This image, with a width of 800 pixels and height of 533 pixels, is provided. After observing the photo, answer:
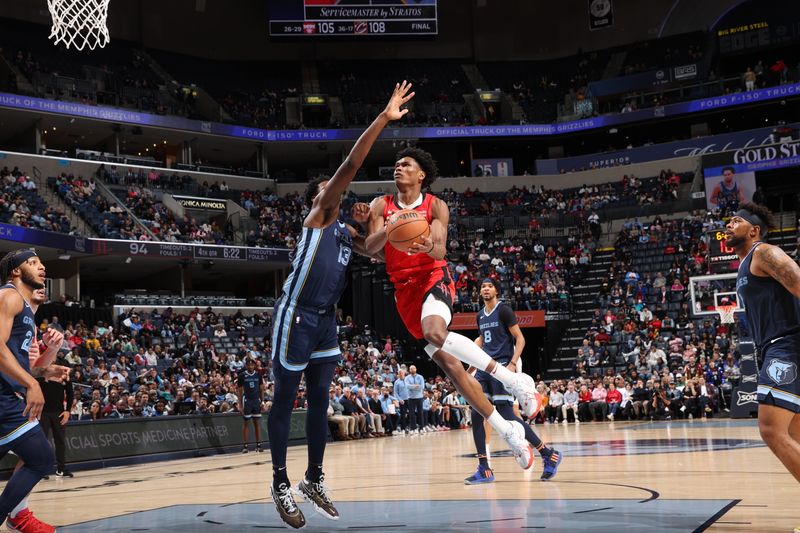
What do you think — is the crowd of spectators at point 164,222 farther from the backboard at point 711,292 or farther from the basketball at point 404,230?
the basketball at point 404,230

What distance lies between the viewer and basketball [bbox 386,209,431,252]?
20.5 feet

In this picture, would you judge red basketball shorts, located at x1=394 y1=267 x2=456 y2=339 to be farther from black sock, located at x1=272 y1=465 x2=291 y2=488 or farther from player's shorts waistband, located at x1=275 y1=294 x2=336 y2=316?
black sock, located at x1=272 y1=465 x2=291 y2=488

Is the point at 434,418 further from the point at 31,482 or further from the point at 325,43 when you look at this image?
the point at 325,43

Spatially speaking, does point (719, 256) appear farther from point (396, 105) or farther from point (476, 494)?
point (396, 105)

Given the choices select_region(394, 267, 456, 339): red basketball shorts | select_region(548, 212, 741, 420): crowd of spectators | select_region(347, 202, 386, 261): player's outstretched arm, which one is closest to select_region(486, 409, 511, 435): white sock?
select_region(394, 267, 456, 339): red basketball shorts

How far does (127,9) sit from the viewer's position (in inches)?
1742

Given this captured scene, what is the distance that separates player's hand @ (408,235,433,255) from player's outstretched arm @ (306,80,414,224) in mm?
719

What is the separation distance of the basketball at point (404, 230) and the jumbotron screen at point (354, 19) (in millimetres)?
37495

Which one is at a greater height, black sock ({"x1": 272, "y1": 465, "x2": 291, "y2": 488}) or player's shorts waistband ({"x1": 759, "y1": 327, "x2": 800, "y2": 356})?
player's shorts waistband ({"x1": 759, "y1": 327, "x2": 800, "y2": 356})

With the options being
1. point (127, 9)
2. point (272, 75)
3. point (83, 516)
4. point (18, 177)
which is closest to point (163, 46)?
point (127, 9)

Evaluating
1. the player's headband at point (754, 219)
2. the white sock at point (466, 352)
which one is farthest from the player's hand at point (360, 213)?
the player's headband at point (754, 219)

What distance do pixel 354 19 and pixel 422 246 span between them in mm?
37945

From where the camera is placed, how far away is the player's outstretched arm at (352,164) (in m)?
5.45

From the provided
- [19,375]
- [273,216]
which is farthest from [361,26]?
[19,375]
